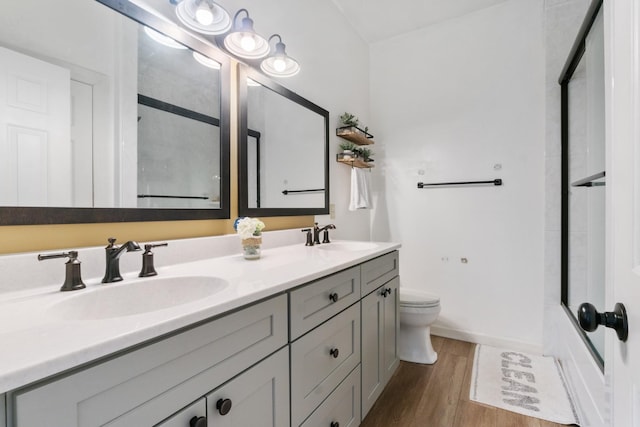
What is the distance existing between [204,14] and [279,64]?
0.46 metres

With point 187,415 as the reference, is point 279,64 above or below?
above

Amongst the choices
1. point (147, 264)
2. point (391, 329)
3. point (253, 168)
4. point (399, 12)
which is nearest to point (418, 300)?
point (391, 329)

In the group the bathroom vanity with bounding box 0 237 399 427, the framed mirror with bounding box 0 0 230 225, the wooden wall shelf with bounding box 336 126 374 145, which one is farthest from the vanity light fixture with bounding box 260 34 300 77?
the bathroom vanity with bounding box 0 237 399 427

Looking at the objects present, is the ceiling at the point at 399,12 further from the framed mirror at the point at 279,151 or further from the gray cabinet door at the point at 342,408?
the gray cabinet door at the point at 342,408

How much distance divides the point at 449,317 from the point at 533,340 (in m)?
0.57

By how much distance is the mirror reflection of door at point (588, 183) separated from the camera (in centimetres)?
133

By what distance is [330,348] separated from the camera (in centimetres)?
115

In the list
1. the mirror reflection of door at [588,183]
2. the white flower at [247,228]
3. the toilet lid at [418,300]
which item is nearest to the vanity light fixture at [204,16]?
the white flower at [247,228]

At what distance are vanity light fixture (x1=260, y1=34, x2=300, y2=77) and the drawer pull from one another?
155 centimetres

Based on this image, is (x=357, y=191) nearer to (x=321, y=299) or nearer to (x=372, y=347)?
(x=372, y=347)

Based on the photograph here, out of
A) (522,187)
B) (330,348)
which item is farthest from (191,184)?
(522,187)

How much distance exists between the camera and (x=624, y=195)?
50cm

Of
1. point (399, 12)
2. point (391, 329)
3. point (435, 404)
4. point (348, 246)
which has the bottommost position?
point (435, 404)

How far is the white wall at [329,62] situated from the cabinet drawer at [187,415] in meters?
1.55
